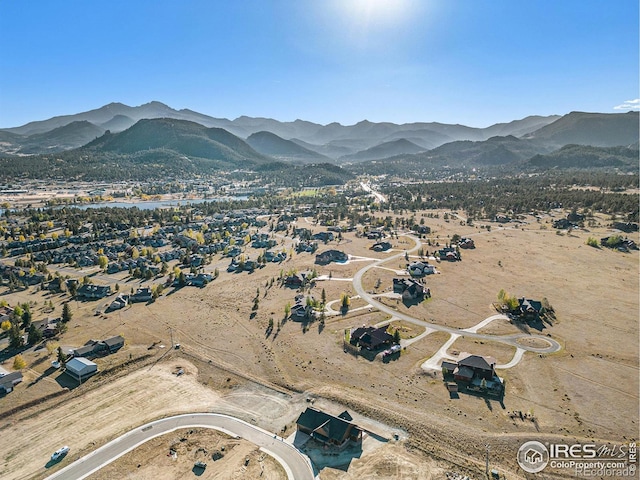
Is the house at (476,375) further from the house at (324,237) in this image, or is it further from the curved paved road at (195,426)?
the house at (324,237)

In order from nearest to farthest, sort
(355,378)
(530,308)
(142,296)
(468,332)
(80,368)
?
(80,368) → (355,378) → (468,332) → (530,308) → (142,296)

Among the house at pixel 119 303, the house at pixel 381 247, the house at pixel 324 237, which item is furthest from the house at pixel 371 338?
the house at pixel 324 237

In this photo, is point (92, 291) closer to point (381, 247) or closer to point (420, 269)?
point (420, 269)

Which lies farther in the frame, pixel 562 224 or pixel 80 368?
pixel 562 224

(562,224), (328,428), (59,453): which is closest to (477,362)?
(328,428)

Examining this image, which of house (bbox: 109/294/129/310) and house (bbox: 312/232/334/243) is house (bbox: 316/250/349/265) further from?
house (bbox: 109/294/129/310)

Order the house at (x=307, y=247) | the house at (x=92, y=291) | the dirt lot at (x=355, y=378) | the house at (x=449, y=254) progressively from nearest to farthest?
the dirt lot at (x=355, y=378)
the house at (x=92, y=291)
the house at (x=449, y=254)
the house at (x=307, y=247)
